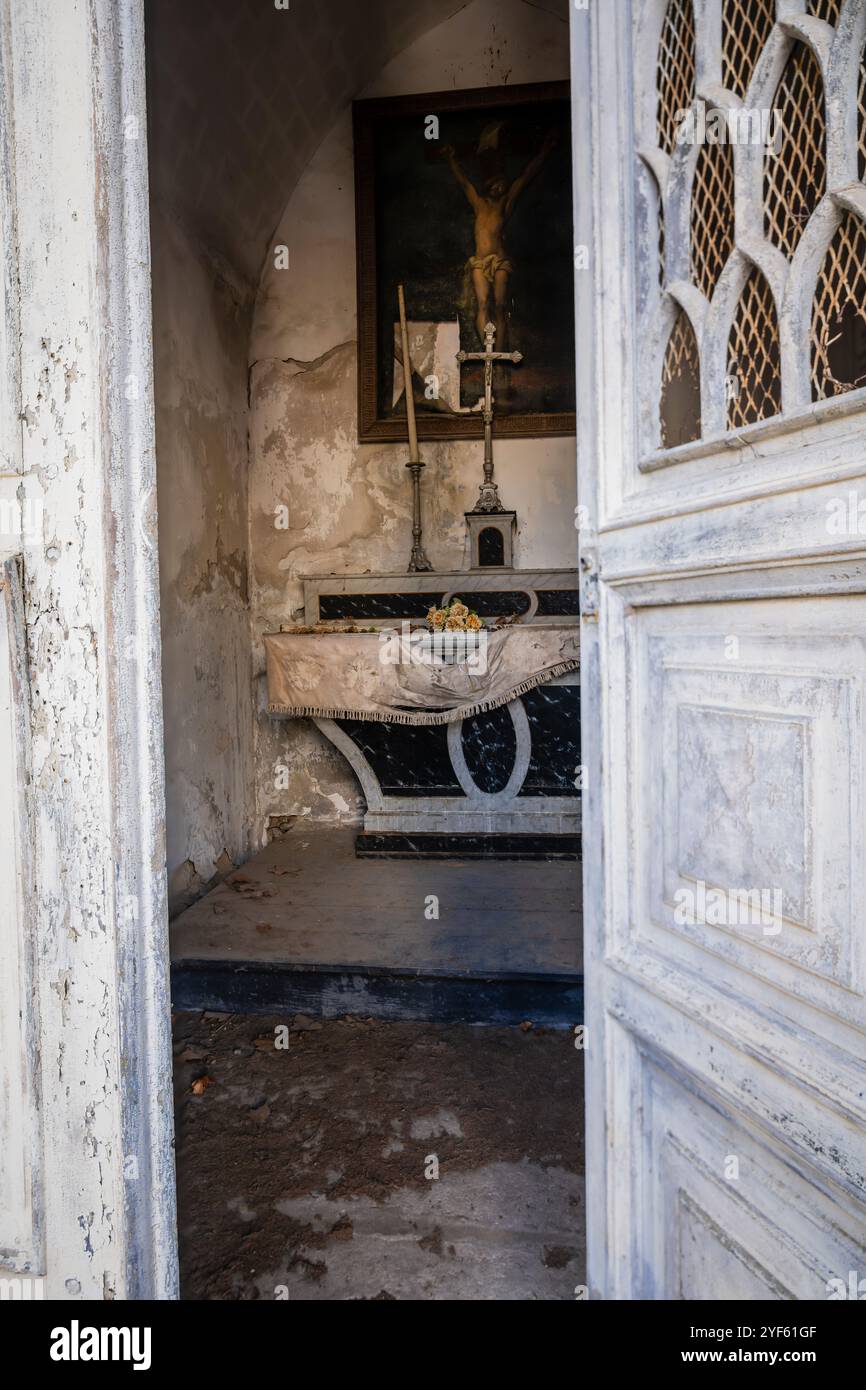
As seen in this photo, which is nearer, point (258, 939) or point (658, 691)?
point (658, 691)

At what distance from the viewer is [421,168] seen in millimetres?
4473

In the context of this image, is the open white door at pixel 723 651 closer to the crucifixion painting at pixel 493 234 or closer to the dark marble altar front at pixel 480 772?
the dark marble altar front at pixel 480 772

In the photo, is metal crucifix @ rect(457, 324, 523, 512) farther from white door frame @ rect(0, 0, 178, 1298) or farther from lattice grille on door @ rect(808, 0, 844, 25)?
lattice grille on door @ rect(808, 0, 844, 25)

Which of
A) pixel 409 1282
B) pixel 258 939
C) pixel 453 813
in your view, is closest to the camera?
pixel 409 1282

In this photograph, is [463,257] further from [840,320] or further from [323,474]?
[840,320]

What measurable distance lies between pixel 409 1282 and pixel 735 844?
1263mm

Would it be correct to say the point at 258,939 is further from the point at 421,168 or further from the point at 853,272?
the point at 421,168

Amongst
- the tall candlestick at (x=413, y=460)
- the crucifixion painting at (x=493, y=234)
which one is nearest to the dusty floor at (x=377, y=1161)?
the tall candlestick at (x=413, y=460)

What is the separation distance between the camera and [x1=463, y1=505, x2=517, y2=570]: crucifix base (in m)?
4.32

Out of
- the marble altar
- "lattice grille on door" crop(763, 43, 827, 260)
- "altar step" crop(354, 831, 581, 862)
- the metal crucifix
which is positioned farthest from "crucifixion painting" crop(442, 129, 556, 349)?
"lattice grille on door" crop(763, 43, 827, 260)

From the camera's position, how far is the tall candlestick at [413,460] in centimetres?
432
